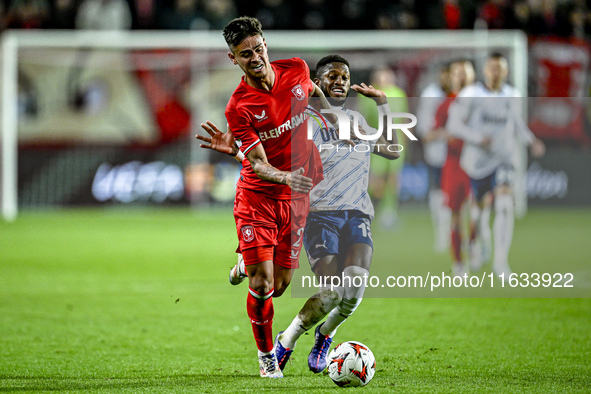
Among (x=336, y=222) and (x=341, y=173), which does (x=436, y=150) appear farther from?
(x=336, y=222)

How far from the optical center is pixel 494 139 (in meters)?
9.45

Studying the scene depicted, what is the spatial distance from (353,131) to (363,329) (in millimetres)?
2002

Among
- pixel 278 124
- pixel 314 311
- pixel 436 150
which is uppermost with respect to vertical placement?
pixel 278 124

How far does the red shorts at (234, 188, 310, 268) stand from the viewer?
16.7ft

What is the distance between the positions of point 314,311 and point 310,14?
1408 centimetres

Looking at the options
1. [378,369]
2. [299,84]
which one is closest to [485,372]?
[378,369]

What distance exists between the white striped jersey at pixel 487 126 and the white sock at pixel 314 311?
468 cm

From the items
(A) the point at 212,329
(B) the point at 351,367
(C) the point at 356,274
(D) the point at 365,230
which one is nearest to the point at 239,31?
(D) the point at 365,230

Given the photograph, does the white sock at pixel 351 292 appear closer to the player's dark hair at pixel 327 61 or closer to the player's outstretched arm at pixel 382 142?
the player's outstretched arm at pixel 382 142

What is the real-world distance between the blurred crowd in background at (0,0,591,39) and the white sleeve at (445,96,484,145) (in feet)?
29.7

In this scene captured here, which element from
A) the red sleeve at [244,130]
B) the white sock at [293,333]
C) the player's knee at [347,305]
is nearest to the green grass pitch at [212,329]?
the white sock at [293,333]

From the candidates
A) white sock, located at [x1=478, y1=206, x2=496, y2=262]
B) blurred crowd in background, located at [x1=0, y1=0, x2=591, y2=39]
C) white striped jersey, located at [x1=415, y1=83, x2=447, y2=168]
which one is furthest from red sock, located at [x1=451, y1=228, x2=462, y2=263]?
blurred crowd in background, located at [x1=0, y1=0, x2=591, y2=39]

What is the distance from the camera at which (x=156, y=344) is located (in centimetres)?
620

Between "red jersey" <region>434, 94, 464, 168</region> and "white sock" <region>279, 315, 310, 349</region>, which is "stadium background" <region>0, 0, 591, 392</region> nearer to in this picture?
"red jersey" <region>434, 94, 464, 168</region>
